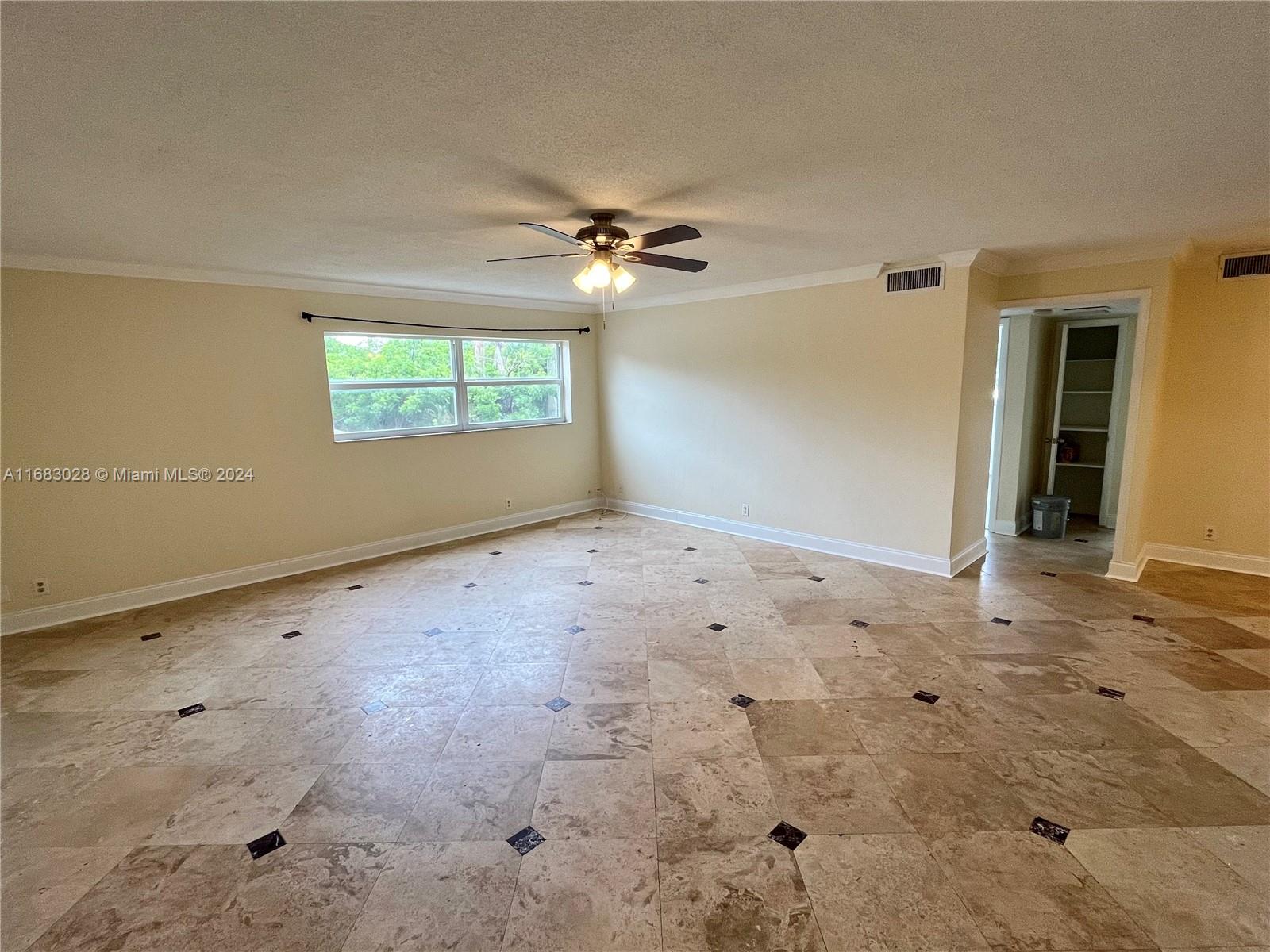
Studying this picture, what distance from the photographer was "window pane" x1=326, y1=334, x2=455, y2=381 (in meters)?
4.90

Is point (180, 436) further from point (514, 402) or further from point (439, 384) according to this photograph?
point (514, 402)

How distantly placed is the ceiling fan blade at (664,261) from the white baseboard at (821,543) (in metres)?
2.96

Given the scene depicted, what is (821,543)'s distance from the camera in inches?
198

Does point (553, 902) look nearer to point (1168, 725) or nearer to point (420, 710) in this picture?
point (420, 710)

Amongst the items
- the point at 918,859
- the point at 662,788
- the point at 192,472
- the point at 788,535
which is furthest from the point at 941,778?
the point at 192,472

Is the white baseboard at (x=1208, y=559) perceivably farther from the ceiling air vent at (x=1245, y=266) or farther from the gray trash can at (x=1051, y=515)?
Answer: the ceiling air vent at (x=1245, y=266)

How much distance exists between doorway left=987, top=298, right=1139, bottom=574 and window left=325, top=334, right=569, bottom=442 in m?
4.71

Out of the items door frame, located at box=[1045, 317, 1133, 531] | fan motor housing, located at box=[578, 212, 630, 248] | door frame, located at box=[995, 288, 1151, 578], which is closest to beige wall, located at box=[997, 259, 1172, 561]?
door frame, located at box=[995, 288, 1151, 578]

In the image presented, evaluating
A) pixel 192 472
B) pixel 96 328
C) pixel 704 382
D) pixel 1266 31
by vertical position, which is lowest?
pixel 192 472

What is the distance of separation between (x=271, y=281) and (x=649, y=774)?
182 inches

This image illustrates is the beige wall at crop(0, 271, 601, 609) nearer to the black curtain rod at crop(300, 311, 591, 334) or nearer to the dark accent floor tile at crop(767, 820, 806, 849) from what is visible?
the black curtain rod at crop(300, 311, 591, 334)

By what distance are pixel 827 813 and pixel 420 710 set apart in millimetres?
1914

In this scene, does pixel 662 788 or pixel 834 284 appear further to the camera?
pixel 834 284

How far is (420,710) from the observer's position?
2715mm
